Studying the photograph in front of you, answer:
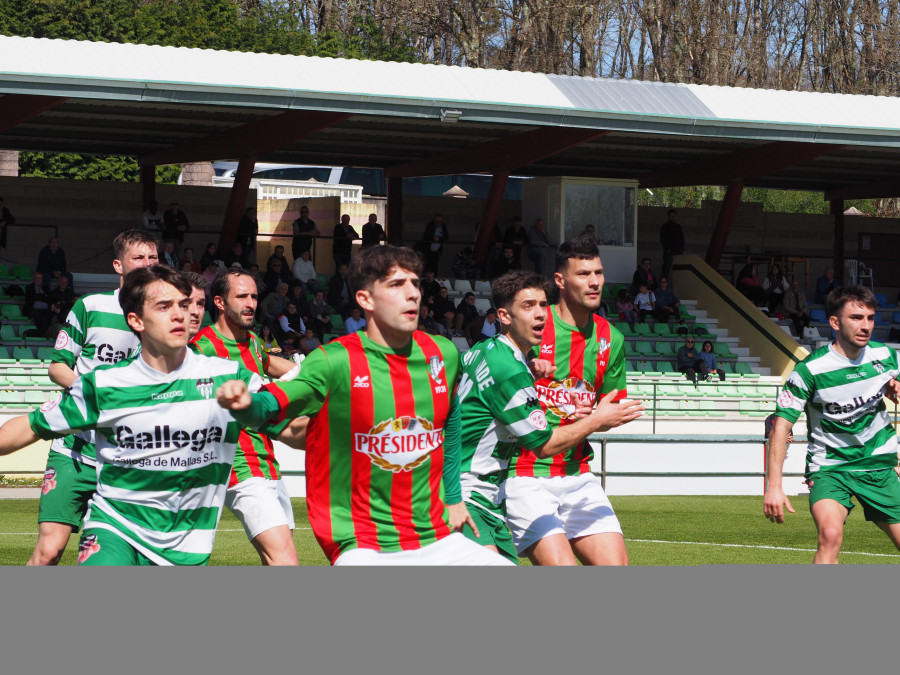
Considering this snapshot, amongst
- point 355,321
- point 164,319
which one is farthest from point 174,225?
point 164,319

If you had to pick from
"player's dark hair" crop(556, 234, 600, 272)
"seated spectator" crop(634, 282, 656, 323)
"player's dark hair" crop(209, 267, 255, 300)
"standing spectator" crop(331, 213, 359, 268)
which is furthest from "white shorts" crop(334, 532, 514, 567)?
"seated spectator" crop(634, 282, 656, 323)

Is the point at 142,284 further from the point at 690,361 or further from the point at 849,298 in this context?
the point at 690,361

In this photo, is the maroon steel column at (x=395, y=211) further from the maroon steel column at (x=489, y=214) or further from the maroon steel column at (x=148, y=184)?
the maroon steel column at (x=148, y=184)

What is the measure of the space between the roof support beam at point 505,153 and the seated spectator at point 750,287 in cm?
593

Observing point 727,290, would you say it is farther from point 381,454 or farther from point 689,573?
point 689,573

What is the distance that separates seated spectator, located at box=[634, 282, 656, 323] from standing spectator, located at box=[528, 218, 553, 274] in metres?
1.95

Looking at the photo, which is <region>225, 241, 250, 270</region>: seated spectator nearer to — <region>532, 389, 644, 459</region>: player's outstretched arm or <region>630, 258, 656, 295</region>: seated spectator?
<region>630, 258, 656, 295</region>: seated spectator

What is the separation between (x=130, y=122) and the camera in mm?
23953

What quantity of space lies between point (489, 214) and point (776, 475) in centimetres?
1985

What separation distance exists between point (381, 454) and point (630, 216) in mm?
24474

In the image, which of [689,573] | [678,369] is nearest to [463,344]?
[678,369]

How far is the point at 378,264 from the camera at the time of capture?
4609 mm

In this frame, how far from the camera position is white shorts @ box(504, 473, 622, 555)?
6.16 m

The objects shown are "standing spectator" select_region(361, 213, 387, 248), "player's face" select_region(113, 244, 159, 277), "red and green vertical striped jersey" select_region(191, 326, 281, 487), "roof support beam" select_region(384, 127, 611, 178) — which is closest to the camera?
"player's face" select_region(113, 244, 159, 277)
